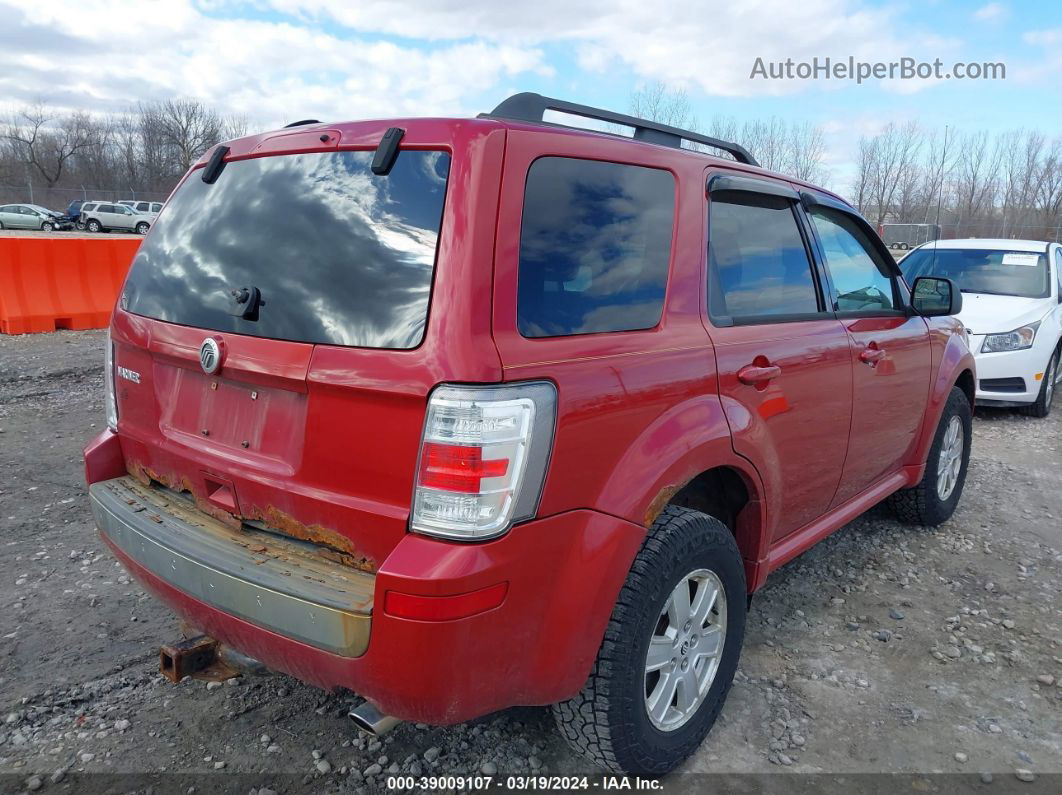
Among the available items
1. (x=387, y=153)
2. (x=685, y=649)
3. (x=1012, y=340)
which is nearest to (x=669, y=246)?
(x=387, y=153)

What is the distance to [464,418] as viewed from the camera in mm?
1819

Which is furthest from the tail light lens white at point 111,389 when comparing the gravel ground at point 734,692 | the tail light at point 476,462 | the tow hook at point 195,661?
the tail light at point 476,462

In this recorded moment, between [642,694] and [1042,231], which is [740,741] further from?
[1042,231]

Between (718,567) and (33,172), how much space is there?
253ft

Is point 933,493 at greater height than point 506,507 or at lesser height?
lesser

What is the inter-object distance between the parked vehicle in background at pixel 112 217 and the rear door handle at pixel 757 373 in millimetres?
42948

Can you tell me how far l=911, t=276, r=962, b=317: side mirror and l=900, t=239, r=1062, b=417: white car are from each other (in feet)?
12.6

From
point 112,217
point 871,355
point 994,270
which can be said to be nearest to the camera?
point 871,355

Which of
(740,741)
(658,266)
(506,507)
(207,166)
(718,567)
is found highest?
(207,166)

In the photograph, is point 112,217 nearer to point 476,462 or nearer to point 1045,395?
point 1045,395

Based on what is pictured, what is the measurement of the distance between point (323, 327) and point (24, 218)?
45.0 metres

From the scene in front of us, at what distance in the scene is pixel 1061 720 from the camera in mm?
2846

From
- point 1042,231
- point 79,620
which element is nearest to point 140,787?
point 79,620

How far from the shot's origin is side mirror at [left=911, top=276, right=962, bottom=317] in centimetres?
396
